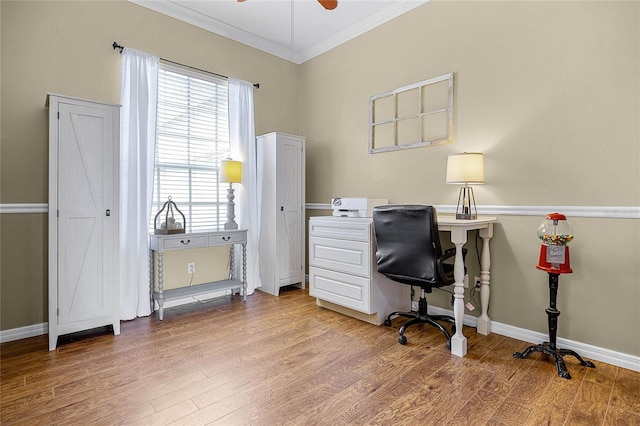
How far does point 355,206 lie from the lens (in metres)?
3.05

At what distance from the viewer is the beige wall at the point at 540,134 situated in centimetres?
211

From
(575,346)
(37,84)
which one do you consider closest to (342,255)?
(575,346)

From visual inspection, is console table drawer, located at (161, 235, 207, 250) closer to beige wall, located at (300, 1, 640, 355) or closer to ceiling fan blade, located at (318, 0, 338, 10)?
beige wall, located at (300, 1, 640, 355)

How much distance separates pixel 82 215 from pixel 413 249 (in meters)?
2.47

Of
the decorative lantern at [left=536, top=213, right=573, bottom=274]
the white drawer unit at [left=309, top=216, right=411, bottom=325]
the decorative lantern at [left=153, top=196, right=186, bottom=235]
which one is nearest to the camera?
the decorative lantern at [left=536, top=213, right=573, bottom=274]

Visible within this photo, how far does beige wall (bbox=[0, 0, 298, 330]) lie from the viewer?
2.53 metres

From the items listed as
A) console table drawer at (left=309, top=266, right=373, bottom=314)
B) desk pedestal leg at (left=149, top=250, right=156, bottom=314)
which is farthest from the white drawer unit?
desk pedestal leg at (left=149, top=250, right=156, bottom=314)

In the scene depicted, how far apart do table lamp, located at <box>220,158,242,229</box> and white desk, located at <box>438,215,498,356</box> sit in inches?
83.5

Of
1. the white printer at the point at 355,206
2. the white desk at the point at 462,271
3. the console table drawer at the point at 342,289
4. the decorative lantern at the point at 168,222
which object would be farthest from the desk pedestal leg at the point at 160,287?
the white desk at the point at 462,271

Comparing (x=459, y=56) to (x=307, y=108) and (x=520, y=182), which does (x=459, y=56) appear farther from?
(x=307, y=108)

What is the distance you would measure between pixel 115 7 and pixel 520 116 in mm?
3593

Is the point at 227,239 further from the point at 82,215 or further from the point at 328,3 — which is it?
the point at 328,3

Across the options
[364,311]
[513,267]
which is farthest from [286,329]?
[513,267]

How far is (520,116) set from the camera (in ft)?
8.27
